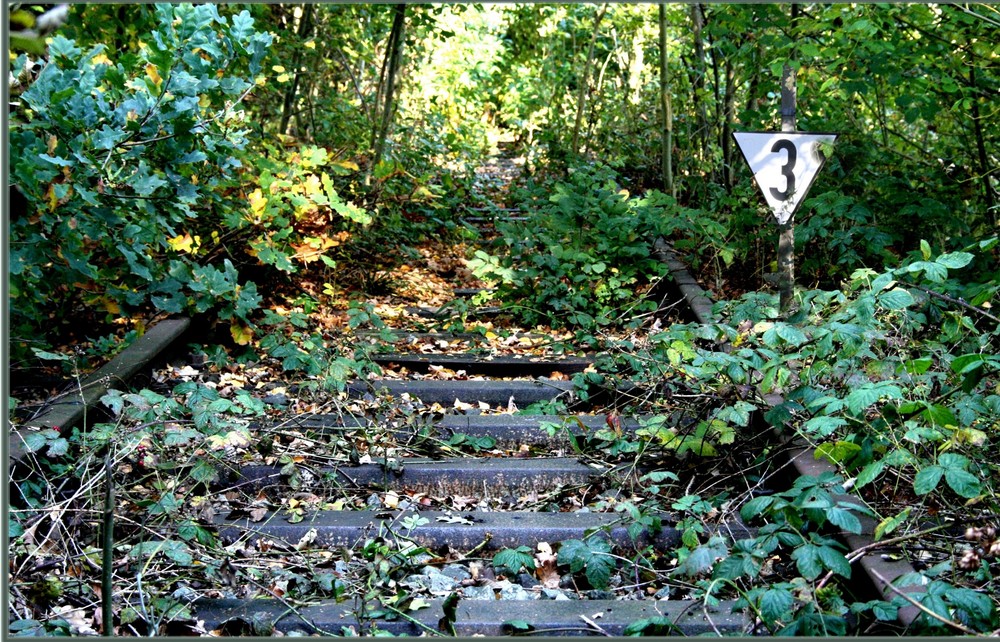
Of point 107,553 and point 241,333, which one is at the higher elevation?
point 107,553

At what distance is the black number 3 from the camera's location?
4676mm

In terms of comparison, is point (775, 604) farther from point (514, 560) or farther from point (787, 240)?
point (787, 240)

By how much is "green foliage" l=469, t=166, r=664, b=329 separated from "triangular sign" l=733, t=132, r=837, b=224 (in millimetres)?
1720

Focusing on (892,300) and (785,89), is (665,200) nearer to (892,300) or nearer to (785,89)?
(785,89)

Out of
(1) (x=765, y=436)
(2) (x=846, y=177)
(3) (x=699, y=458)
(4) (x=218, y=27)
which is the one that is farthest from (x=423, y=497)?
(2) (x=846, y=177)

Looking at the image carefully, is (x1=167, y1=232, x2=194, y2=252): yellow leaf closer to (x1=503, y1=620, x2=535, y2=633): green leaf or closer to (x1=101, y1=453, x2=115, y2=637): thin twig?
(x1=101, y1=453, x2=115, y2=637): thin twig

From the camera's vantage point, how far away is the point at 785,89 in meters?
5.08

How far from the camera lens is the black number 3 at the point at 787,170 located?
15.3 feet

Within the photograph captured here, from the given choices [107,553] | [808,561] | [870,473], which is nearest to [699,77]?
[870,473]

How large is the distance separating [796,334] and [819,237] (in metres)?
3.14

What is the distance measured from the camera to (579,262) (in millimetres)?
7074

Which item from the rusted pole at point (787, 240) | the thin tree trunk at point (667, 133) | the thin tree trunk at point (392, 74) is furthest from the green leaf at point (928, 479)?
the thin tree trunk at point (392, 74)

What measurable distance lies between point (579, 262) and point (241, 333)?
2.67 m

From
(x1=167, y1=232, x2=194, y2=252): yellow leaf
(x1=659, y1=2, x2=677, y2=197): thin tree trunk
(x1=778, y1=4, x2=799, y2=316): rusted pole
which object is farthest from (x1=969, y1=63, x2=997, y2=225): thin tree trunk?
(x1=167, y1=232, x2=194, y2=252): yellow leaf
